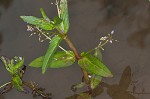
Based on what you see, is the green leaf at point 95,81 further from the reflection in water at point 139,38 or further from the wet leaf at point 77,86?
the reflection in water at point 139,38

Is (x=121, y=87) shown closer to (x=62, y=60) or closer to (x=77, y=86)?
(x=77, y=86)

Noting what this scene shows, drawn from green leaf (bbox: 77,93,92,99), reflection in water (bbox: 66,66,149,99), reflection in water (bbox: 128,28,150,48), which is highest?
reflection in water (bbox: 128,28,150,48)

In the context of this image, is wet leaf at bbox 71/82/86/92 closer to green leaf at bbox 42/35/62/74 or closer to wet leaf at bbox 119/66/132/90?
wet leaf at bbox 119/66/132/90

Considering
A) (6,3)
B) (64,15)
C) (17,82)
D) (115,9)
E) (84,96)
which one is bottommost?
(84,96)

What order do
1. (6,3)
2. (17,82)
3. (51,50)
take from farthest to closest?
(6,3)
(17,82)
(51,50)

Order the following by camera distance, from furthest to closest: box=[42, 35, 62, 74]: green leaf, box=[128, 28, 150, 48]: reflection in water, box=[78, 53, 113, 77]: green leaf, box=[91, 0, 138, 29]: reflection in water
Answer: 1. box=[91, 0, 138, 29]: reflection in water
2. box=[128, 28, 150, 48]: reflection in water
3. box=[78, 53, 113, 77]: green leaf
4. box=[42, 35, 62, 74]: green leaf

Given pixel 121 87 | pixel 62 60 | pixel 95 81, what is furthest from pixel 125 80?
pixel 62 60

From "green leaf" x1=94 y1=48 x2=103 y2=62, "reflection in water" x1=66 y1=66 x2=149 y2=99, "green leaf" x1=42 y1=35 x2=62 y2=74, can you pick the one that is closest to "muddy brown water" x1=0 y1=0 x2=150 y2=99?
"reflection in water" x1=66 y1=66 x2=149 y2=99

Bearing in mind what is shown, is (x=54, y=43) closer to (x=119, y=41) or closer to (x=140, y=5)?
(x=119, y=41)
